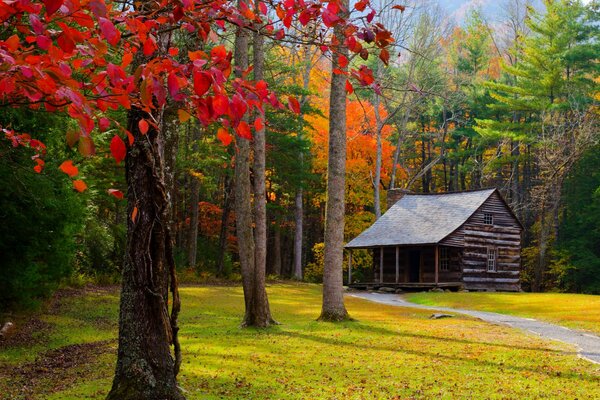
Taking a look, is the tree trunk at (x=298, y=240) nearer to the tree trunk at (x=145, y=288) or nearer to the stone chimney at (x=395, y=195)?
the stone chimney at (x=395, y=195)

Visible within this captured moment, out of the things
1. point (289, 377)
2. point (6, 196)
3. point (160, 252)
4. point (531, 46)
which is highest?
point (531, 46)

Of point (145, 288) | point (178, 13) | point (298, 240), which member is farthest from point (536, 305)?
point (178, 13)

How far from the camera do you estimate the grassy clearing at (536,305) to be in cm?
2031

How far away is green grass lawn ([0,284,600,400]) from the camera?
333 inches

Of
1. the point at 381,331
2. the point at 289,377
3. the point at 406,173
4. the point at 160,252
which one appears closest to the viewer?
the point at 160,252

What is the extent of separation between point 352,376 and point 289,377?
101 centimetres

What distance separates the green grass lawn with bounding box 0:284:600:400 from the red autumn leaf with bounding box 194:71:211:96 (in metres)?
5.81

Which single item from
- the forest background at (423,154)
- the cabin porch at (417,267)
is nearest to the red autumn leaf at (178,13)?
the forest background at (423,154)

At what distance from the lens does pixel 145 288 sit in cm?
683

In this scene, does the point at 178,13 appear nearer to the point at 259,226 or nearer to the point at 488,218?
the point at 259,226

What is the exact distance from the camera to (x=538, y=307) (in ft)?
83.5

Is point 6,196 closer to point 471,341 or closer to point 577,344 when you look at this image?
point 471,341

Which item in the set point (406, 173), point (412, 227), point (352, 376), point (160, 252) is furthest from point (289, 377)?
point (406, 173)

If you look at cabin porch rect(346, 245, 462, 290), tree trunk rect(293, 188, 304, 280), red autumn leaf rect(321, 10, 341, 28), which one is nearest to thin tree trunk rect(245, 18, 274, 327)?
red autumn leaf rect(321, 10, 341, 28)
